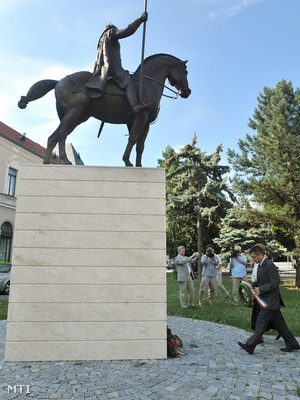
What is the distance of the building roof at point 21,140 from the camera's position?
29884 mm

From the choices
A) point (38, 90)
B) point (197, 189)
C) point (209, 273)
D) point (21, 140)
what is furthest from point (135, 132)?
point (21, 140)

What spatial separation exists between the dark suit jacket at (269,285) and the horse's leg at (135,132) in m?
3.09

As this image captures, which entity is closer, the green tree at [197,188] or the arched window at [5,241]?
the green tree at [197,188]

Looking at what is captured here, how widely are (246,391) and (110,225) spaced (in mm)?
3012

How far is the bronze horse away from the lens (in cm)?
571

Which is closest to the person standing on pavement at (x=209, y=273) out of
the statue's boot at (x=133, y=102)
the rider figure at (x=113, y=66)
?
the statue's boot at (x=133, y=102)

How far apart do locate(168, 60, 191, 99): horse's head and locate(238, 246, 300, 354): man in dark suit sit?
382 cm

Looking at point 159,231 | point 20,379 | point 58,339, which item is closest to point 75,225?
point 159,231

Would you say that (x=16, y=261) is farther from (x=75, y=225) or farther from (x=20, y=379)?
(x=20, y=379)

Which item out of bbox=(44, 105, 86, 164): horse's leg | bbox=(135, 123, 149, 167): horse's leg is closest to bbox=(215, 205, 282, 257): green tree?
bbox=(135, 123, 149, 167): horse's leg

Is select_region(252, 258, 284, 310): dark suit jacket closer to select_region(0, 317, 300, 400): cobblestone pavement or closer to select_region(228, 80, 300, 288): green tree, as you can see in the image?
select_region(0, 317, 300, 400): cobblestone pavement

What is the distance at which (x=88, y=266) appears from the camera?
5.05 meters

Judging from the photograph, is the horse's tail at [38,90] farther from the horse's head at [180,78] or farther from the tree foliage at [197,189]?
the tree foliage at [197,189]

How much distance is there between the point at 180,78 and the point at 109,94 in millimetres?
1702
